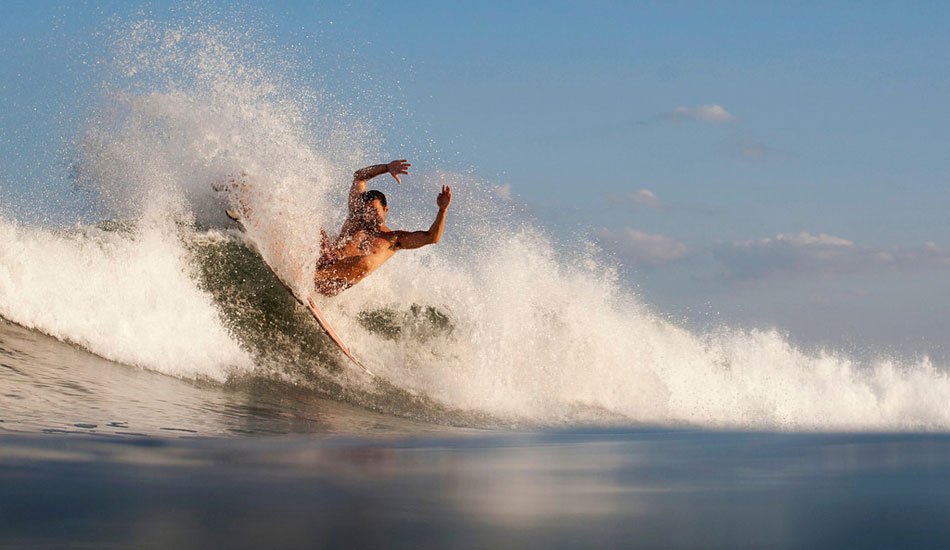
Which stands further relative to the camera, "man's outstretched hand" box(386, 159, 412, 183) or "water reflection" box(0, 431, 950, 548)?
"man's outstretched hand" box(386, 159, 412, 183)

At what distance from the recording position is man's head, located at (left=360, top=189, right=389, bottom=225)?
7672mm

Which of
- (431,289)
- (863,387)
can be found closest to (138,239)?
(431,289)

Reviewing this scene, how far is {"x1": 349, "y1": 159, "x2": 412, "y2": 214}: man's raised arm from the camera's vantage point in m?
7.48

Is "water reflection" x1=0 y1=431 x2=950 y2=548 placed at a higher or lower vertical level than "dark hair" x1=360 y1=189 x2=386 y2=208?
lower

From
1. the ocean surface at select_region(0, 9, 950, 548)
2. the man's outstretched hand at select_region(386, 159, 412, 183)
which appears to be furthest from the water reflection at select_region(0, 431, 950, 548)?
the man's outstretched hand at select_region(386, 159, 412, 183)

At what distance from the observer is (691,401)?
32.9ft

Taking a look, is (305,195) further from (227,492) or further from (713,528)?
(713,528)

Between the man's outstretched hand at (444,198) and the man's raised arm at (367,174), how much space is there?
0.61 metres

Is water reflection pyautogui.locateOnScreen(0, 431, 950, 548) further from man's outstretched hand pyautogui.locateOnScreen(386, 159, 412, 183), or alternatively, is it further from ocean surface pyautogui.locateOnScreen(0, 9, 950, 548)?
man's outstretched hand pyautogui.locateOnScreen(386, 159, 412, 183)

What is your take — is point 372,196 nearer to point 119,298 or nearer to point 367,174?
point 367,174

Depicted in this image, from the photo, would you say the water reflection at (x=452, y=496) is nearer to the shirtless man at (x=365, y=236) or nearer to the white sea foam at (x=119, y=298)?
the white sea foam at (x=119, y=298)

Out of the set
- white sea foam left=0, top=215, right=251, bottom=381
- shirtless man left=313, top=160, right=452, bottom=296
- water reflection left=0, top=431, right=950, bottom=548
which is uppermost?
shirtless man left=313, top=160, right=452, bottom=296

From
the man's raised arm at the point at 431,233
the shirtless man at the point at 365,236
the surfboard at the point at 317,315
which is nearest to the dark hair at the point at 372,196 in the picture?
the shirtless man at the point at 365,236

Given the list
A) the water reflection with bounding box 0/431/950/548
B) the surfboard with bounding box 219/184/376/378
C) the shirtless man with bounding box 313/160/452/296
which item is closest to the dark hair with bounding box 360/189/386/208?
the shirtless man with bounding box 313/160/452/296
